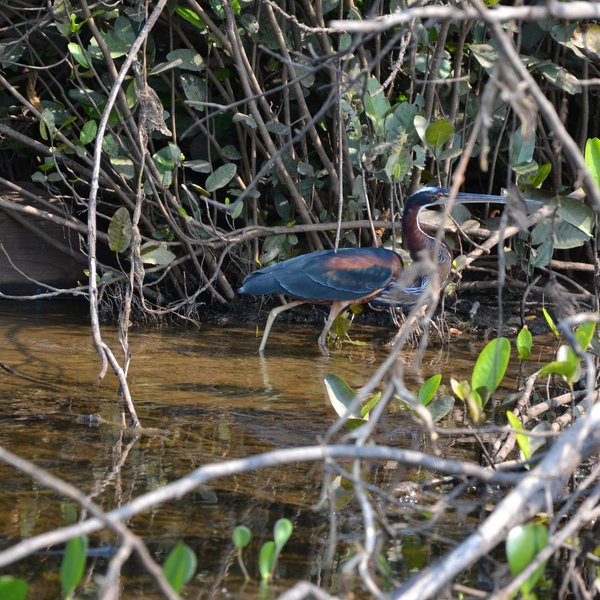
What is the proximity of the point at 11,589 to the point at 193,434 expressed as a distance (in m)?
2.32

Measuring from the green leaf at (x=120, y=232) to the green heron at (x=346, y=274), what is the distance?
2.69ft

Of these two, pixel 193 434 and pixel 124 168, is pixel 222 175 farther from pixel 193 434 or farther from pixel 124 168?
pixel 193 434

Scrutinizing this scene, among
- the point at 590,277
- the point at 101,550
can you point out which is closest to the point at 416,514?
the point at 101,550

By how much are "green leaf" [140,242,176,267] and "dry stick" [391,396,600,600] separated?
4.12 metres

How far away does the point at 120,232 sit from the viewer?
19.5 feet

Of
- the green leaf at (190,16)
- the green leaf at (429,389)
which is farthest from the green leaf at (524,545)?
the green leaf at (190,16)

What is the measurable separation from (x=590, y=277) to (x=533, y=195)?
4.96ft

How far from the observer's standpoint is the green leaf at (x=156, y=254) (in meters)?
6.31

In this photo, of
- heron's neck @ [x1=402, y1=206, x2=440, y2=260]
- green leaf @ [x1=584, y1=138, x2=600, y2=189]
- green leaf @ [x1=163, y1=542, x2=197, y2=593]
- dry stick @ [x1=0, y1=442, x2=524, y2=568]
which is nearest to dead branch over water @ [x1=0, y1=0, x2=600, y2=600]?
heron's neck @ [x1=402, y1=206, x2=440, y2=260]

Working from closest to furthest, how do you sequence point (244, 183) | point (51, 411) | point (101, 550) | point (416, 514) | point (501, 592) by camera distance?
point (501, 592) → point (101, 550) → point (416, 514) → point (51, 411) → point (244, 183)

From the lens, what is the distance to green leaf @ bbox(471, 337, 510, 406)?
11.2ft

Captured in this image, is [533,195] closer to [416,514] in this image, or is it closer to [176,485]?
[416,514]

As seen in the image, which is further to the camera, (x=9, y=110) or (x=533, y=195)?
(x=9, y=110)

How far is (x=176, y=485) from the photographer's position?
1920mm
